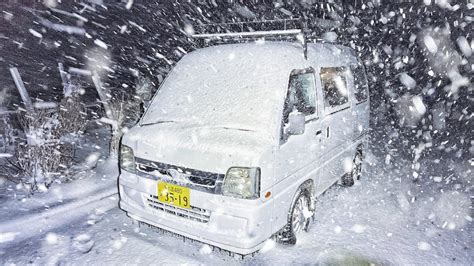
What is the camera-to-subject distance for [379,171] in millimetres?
6945

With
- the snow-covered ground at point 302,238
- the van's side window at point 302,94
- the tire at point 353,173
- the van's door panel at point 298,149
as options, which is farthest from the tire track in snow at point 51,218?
the tire at point 353,173

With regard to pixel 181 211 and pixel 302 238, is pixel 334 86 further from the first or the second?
pixel 181 211

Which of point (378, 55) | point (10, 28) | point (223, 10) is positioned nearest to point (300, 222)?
point (10, 28)

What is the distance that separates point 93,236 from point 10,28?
860cm

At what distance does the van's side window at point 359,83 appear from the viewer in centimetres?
574

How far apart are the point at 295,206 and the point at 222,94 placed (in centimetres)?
150

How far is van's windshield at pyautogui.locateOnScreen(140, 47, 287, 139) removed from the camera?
3.53 metres

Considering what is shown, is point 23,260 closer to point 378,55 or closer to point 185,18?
point 185,18

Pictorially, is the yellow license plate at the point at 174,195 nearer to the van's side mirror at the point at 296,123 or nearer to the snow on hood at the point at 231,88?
the snow on hood at the point at 231,88

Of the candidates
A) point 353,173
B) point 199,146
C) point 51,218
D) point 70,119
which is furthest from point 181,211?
point 353,173

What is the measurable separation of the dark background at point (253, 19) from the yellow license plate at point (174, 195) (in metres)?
6.97

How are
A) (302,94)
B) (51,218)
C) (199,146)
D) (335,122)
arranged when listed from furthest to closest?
(335,122)
(51,218)
(302,94)
(199,146)

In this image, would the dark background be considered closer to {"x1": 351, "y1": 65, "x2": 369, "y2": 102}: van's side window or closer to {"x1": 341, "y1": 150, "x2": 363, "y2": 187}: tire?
{"x1": 341, "y1": 150, "x2": 363, "y2": 187}: tire

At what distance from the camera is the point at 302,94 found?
407 cm
